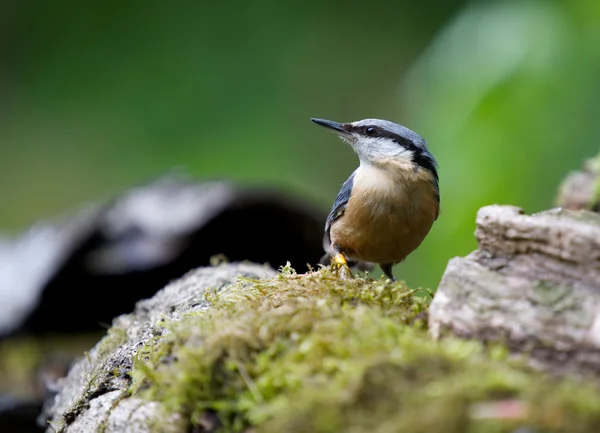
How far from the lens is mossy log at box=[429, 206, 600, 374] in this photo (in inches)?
62.9

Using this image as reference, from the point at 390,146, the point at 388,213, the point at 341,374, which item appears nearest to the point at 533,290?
the point at 341,374

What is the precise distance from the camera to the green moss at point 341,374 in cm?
135

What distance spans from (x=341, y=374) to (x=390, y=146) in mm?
1918

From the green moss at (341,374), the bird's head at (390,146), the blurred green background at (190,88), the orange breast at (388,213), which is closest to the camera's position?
the green moss at (341,374)

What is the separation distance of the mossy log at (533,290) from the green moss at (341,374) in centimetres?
9

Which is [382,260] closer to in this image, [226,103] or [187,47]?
[226,103]

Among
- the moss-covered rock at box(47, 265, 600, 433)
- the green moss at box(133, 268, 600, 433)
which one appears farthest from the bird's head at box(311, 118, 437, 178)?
the green moss at box(133, 268, 600, 433)

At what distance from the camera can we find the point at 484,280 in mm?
1811

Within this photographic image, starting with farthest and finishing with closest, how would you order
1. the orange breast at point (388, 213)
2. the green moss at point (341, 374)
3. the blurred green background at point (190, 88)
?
1. the blurred green background at point (190, 88)
2. the orange breast at point (388, 213)
3. the green moss at point (341, 374)

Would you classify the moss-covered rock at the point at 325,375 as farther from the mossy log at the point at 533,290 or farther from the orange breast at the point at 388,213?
the orange breast at the point at 388,213

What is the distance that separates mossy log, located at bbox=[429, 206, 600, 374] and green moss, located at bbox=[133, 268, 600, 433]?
89 millimetres

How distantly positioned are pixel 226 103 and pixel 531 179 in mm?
5381

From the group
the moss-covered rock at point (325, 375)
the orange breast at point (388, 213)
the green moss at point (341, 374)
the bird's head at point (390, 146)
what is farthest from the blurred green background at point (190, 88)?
the green moss at point (341, 374)

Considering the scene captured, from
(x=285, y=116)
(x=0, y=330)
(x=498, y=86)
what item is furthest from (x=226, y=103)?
(x=0, y=330)
